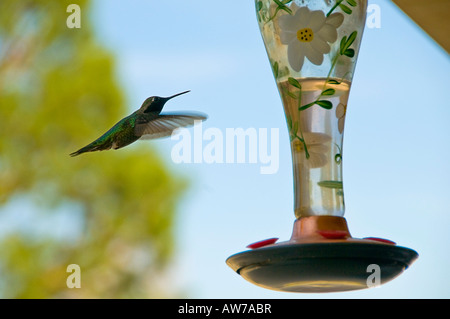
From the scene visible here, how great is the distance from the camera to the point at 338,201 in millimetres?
944

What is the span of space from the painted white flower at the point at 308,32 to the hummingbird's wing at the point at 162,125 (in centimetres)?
57

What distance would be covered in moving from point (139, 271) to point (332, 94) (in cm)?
473

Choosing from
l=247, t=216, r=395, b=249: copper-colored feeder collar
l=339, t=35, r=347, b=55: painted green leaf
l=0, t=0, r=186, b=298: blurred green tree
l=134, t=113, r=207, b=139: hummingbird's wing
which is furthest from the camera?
l=0, t=0, r=186, b=298: blurred green tree

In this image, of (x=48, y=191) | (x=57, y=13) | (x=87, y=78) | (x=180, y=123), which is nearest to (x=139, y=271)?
(x=48, y=191)

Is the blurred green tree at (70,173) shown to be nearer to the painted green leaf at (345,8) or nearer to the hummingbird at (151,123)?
the hummingbird at (151,123)

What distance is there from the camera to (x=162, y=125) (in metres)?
1.52

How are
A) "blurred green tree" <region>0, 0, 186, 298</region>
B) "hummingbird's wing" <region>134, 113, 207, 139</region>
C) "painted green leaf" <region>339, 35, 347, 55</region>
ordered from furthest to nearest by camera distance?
"blurred green tree" <region>0, 0, 186, 298</region> < "hummingbird's wing" <region>134, 113, 207, 139</region> < "painted green leaf" <region>339, 35, 347, 55</region>

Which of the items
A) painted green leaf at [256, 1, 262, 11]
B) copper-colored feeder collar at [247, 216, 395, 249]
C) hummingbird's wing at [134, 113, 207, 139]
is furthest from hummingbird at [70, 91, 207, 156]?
copper-colored feeder collar at [247, 216, 395, 249]

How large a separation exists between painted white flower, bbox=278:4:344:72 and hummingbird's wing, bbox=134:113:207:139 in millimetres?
572

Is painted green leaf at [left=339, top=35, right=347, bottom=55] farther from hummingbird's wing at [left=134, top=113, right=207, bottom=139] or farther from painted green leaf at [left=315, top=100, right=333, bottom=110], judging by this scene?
hummingbird's wing at [left=134, top=113, right=207, bottom=139]

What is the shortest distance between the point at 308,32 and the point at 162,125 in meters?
0.64

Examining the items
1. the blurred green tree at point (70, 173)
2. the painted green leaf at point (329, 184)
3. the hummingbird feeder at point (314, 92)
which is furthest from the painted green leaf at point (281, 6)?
the blurred green tree at point (70, 173)

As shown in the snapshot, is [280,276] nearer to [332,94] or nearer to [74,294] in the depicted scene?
[332,94]

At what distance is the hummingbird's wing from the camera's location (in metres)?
1.51
